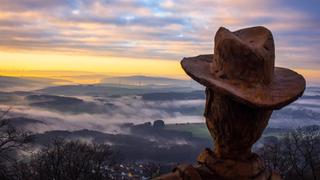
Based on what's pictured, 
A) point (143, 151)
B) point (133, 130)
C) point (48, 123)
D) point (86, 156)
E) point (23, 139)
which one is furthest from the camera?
point (133, 130)

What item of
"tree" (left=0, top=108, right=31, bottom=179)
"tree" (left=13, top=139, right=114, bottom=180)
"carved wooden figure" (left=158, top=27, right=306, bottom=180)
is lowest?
"tree" (left=13, top=139, right=114, bottom=180)

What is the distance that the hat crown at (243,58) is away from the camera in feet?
10.7

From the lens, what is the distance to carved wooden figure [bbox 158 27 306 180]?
324 centimetres

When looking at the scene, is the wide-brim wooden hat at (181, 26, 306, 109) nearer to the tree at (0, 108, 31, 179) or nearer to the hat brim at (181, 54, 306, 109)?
the hat brim at (181, 54, 306, 109)

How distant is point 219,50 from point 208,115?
551 millimetres

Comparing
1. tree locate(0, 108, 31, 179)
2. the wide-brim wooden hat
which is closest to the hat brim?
the wide-brim wooden hat

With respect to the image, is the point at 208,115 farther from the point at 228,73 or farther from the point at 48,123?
the point at 48,123

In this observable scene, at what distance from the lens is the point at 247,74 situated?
3.30 m

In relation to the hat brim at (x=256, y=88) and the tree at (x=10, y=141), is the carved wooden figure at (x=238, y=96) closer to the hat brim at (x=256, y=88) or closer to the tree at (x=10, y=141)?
the hat brim at (x=256, y=88)

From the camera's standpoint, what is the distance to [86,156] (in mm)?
42688

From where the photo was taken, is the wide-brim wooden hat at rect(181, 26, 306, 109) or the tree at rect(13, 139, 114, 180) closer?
the wide-brim wooden hat at rect(181, 26, 306, 109)

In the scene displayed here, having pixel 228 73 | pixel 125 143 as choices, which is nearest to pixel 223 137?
pixel 228 73

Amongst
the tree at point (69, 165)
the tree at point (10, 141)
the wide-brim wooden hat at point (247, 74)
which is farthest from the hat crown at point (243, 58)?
the tree at point (69, 165)

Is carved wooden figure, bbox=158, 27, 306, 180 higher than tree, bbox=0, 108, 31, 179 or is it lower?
higher
